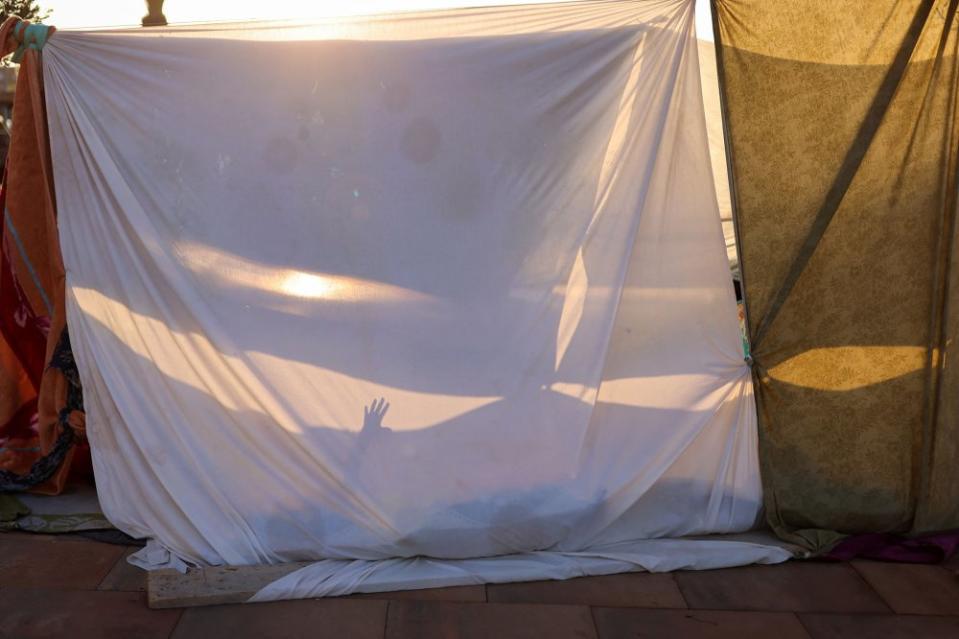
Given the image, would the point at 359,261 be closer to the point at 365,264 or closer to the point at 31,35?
the point at 365,264

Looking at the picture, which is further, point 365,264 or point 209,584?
point 365,264

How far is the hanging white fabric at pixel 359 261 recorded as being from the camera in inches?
131

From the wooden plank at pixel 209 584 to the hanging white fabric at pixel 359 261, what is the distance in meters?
0.10

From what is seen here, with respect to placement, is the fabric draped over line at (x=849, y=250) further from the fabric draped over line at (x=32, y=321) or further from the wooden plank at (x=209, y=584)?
the fabric draped over line at (x=32, y=321)

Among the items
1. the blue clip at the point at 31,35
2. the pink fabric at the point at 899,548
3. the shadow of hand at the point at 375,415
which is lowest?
the pink fabric at the point at 899,548

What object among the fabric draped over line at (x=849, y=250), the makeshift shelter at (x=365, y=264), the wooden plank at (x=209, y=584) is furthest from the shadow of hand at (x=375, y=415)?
the fabric draped over line at (x=849, y=250)

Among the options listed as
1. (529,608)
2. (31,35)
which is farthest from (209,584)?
(31,35)

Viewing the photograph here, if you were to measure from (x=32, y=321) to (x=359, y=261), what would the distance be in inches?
60.5

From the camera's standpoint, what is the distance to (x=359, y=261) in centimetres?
334

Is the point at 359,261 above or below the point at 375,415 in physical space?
above

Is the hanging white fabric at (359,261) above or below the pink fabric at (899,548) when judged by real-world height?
above

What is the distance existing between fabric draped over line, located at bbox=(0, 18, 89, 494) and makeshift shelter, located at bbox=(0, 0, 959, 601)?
176 mm

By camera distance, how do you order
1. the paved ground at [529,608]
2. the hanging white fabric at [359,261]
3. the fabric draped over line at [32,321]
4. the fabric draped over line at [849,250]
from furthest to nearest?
the fabric draped over line at [32,321] < the fabric draped over line at [849,250] < the hanging white fabric at [359,261] < the paved ground at [529,608]

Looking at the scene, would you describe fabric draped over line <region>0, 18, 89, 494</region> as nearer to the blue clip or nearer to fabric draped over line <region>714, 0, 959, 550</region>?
the blue clip
